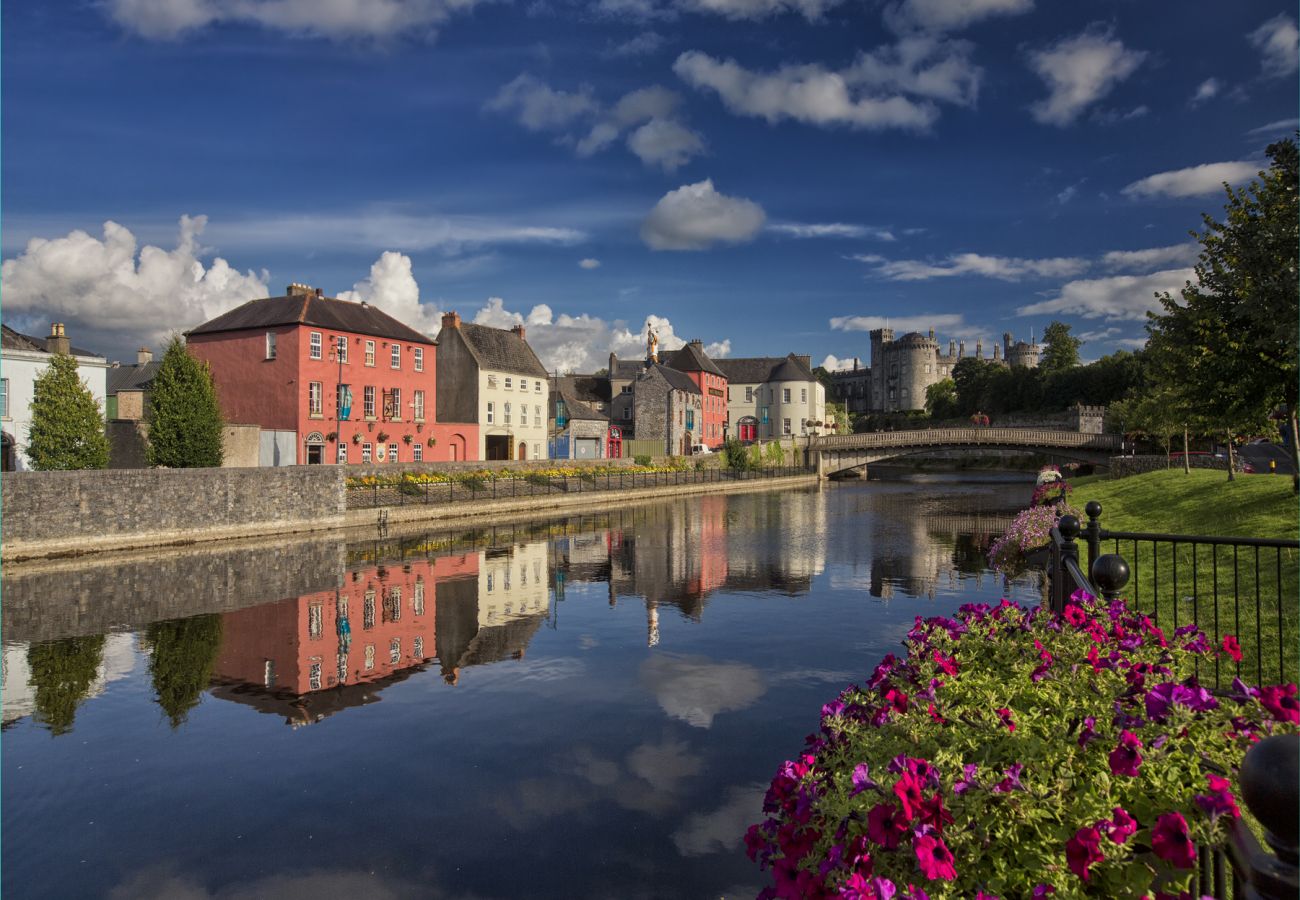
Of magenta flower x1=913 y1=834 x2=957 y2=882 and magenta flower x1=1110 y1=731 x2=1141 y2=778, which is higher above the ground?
magenta flower x1=1110 y1=731 x2=1141 y2=778

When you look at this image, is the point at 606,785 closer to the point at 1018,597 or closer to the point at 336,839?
the point at 336,839

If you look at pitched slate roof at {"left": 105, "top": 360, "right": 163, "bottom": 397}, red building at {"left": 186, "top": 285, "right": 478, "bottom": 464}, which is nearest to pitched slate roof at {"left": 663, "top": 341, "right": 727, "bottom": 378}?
red building at {"left": 186, "top": 285, "right": 478, "bottom": 464}

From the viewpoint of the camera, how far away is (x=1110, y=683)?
436 centimetres

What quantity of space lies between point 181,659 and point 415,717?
5.51m

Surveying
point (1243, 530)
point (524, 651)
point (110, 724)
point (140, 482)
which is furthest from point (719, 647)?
point (140, 482)

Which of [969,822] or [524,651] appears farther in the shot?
[524,651]

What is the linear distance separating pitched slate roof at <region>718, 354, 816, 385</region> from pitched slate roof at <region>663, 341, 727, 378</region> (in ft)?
20.1

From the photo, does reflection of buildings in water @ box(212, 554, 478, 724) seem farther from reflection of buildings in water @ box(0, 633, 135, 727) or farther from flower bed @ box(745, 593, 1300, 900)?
flower bed @ box(745, 593, 1300, 900)

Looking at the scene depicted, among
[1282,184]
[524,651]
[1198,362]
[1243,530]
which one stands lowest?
[524,651]

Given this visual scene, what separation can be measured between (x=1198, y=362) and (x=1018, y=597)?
7201mm

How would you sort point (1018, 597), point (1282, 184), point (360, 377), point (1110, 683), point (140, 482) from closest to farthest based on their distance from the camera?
point (1110, 683) < point (1282, 184) < point (1018, 597) < point (140, 482) < point (360, 377)

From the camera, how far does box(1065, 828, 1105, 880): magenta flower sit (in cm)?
264

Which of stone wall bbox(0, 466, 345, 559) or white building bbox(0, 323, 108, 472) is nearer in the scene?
stone wall bbox(0, 466, 345, 559)

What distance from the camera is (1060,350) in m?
→ 118
